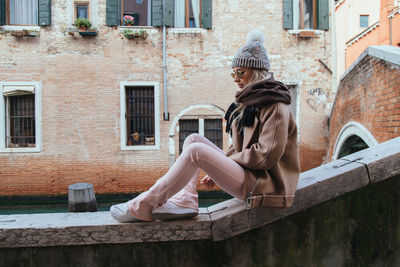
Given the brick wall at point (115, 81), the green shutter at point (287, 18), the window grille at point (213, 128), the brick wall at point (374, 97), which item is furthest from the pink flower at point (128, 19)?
the brick wall at point (374, 97)

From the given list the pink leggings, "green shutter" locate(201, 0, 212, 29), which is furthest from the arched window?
"green shutter" locate(201, 0, 212, 29)

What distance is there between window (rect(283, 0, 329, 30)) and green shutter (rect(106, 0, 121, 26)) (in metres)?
4.82

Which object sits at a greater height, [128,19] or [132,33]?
[128,19]

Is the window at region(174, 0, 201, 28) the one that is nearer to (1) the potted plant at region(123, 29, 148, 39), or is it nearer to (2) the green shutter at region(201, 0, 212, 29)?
(2) the green shutter at region(201, 0, 212, 29)

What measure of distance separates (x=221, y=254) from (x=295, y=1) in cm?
914

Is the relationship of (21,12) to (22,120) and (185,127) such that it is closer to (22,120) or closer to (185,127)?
(22,120)

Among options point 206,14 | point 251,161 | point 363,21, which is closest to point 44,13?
point 206,14

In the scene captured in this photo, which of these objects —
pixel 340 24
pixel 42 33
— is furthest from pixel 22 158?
pixel 340 24

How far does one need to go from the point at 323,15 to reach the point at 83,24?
22.9ft

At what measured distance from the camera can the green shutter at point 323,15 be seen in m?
9.19

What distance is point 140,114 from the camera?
8945 mm

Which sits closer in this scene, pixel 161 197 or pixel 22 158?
pixel 161 197

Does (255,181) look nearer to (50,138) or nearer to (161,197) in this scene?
(161,197)

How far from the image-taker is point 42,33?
334 inches
